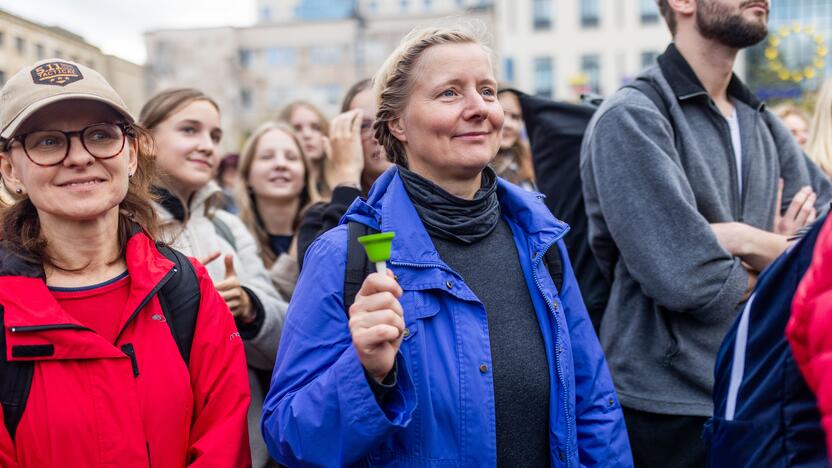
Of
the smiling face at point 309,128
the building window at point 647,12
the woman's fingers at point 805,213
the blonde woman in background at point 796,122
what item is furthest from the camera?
the building window at point 647,12

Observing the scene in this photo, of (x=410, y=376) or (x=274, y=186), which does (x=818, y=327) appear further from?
(x=274, y=186)

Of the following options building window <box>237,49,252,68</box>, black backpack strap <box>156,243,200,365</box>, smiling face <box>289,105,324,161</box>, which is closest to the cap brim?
black backpack strap <box>156,243,200,365</box>

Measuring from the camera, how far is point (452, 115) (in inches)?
83.0

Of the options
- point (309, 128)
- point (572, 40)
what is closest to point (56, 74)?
point (309, 128)

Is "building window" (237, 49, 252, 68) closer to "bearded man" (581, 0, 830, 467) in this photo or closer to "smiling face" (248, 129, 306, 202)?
"smiling face" (248, 129, 306, 202)

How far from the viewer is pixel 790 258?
155cm

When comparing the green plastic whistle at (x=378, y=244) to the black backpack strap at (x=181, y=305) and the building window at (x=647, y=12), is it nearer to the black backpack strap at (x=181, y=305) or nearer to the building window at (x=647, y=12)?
the black backpack strap at (x=181, y=305)

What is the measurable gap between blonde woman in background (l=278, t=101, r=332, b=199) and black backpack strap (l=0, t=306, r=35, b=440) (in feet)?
10.9

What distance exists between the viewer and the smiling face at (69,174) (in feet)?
6.77

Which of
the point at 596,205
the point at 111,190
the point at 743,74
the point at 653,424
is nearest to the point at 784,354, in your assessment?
the point at 653,424

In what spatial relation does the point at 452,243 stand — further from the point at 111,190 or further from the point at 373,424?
the point at 111,190

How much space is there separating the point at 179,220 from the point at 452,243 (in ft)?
5.32

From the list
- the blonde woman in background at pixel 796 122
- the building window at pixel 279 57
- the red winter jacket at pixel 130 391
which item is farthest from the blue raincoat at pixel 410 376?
the building window at pixel 279 57

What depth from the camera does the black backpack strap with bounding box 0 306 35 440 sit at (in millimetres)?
1888
